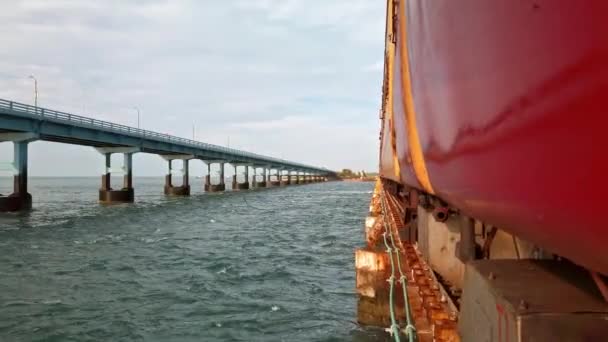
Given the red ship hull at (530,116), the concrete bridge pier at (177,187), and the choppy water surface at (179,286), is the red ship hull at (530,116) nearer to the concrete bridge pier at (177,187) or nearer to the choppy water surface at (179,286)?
the choppy water surface at (179,286)

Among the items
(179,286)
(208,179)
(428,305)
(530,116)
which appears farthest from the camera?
(208,179)

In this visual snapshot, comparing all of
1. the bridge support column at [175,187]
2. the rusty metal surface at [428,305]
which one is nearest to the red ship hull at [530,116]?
the rusty metal surface at [428,305]

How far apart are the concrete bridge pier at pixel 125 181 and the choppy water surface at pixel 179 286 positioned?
26.1 meters

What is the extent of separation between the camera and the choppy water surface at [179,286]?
9.38 meters

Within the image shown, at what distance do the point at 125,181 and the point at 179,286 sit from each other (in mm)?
45365

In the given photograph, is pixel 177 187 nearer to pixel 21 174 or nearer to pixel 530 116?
pixel 21 174

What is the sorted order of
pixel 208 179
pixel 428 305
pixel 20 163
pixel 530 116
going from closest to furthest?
pixel 530 116 < pixel 428 305 < pixel 20 163 < pixel 208 179

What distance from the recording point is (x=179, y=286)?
12.8m

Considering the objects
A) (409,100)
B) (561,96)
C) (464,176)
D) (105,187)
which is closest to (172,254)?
(409,100)

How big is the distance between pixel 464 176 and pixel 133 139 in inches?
2217

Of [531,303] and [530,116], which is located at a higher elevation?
[530,116]

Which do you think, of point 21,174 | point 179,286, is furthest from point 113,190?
point 179,286

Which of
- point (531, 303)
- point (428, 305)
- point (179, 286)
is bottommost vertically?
point (179, 286)

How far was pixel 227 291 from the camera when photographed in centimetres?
1228
